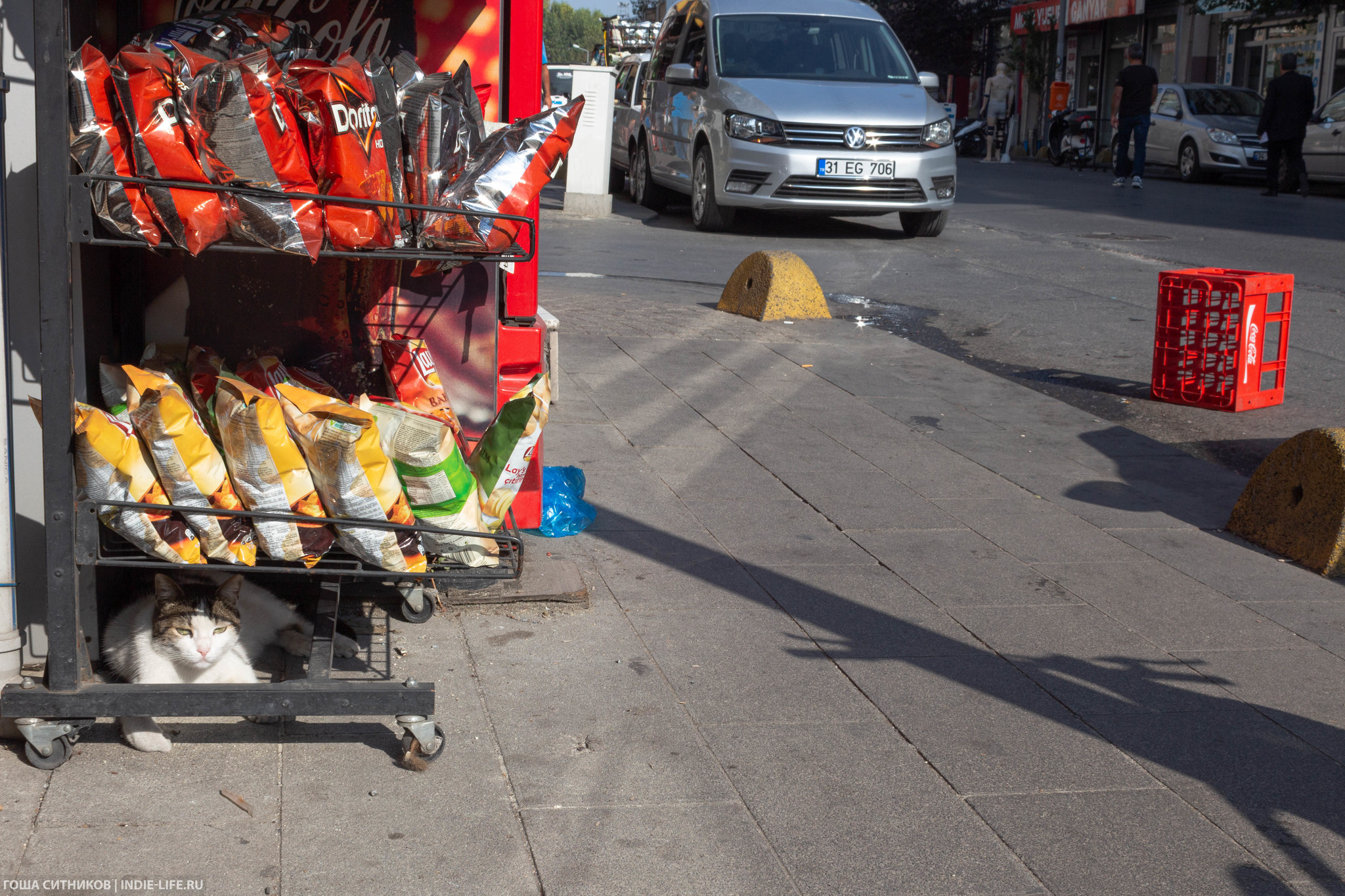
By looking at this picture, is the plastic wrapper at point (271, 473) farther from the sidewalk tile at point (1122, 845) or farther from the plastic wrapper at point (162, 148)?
the sidewalk tile at point (1122, 845)

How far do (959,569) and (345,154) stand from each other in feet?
8.16

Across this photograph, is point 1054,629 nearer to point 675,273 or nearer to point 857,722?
point 857,722

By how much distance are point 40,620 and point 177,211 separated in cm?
117

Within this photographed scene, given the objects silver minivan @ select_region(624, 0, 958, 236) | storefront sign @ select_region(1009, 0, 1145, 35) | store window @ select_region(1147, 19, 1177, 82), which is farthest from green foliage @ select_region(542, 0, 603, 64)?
silver minivan @ select_region(624, 0, 958, 236)

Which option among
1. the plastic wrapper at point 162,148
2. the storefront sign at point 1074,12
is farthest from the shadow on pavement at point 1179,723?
the storefront sign at point 1074,12

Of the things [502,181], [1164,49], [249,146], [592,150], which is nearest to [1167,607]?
[502,181]

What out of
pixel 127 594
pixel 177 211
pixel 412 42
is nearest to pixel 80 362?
pixel 177 211

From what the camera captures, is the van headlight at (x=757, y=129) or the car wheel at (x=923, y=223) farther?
the car wheel at (x=923, y=223)

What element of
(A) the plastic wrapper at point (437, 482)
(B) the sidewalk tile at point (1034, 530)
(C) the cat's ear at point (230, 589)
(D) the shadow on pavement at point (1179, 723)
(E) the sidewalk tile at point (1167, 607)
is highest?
(A) the plastic wrapper at point (437, 482)

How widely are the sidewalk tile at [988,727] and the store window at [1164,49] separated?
35.2 meters

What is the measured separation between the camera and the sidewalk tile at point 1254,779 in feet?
8.55

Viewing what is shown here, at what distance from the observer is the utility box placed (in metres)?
14.6

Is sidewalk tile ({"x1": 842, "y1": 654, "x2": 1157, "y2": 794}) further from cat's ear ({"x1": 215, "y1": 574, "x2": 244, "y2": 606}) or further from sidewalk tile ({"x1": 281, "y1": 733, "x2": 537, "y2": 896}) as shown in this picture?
cat's ear ({"x1": 215, "y1": 574, "x2": 244, "y2": 606})

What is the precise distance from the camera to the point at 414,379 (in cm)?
350
